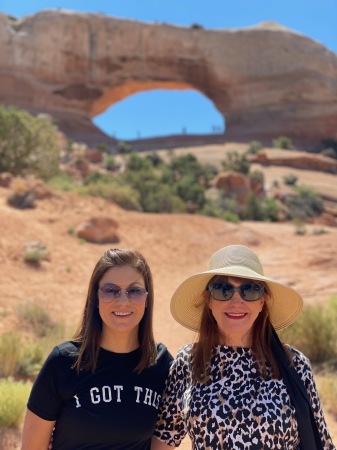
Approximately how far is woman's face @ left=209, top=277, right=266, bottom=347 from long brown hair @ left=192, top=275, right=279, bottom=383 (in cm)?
4

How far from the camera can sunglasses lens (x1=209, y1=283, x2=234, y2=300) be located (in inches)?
91.2

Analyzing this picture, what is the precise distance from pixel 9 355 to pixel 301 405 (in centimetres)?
418

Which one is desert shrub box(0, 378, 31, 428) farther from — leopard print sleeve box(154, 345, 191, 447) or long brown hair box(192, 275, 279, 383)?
long brown hair box(192, 275, 279, 383)

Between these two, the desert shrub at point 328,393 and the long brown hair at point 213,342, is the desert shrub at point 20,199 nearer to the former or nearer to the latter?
the desert shrub at point 328,393

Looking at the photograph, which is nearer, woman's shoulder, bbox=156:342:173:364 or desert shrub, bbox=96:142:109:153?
woman's shoulder, bbox=156:342:173:364

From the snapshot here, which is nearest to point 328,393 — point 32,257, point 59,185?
point 32,257

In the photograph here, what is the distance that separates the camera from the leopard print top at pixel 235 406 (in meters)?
2.06

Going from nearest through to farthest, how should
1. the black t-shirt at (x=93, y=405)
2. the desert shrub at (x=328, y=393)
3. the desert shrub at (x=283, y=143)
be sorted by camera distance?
the black t-shirt at (x=93, y=405) → the desert shrub at (x=328, y=393) → the desert shrub at (x=283, y=143)

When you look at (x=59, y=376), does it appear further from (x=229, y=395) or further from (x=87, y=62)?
(x=87, y=62)

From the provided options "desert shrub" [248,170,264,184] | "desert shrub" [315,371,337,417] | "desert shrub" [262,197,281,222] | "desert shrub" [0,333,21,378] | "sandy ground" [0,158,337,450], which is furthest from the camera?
"desert shrub" [248,170,264,184]

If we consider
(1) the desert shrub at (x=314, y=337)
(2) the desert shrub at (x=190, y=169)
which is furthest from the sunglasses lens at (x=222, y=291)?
(2) the desert shrub at (x=190, y=169)

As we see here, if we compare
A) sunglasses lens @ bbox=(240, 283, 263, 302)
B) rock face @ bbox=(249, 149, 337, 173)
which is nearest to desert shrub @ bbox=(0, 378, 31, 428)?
sunglasses lens @ bbox=(240, 283, 263, 302)

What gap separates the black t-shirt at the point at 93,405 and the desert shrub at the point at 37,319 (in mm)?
5196

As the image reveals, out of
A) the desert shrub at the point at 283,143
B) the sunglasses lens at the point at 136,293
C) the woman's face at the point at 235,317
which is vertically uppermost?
the desert shrub at the point at 283,143
